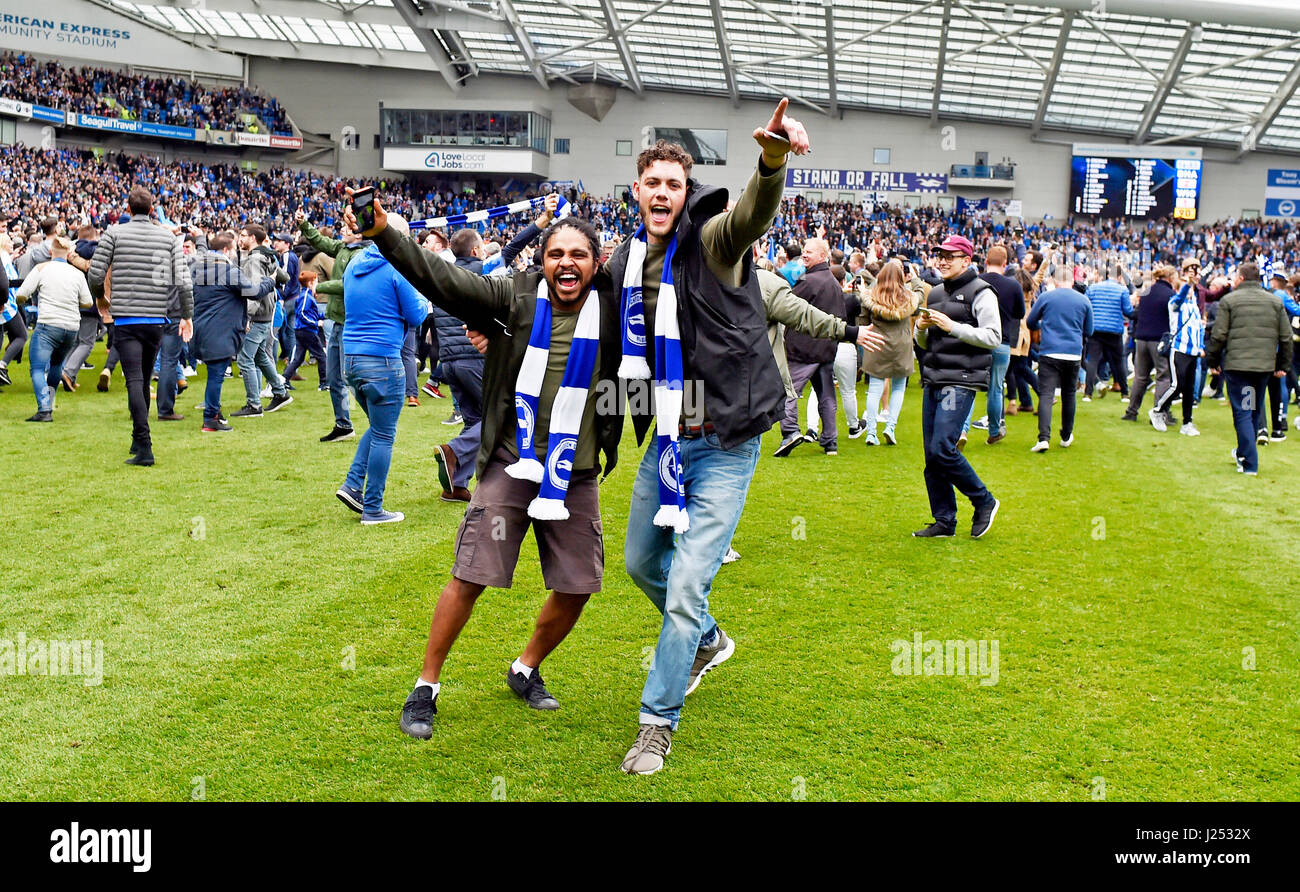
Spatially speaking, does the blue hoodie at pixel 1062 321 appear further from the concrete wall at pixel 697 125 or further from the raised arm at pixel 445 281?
the concrete wall at pixel 697 125

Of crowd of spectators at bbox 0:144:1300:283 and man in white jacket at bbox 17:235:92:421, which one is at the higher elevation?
crowd of spectators at bbox 0:144:1300:283

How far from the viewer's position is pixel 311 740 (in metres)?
3.92

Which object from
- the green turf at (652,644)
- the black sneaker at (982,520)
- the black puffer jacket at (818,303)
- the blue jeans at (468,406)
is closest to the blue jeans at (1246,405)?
the green turf at (652,644)

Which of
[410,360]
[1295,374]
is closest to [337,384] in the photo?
[410,360]

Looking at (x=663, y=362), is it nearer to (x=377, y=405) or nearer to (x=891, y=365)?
(x=377, y=405)

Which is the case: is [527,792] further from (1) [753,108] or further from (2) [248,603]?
(1) [753,108]

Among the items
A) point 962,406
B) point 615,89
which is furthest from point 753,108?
point 962,406

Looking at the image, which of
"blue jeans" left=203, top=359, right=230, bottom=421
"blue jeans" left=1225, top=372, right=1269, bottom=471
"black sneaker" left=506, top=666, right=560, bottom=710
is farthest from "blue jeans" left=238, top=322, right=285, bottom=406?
"blue jeans" left=1225, top=372, right=1269, bottom=471

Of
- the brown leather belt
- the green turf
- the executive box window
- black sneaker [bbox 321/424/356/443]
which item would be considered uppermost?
the executive box window

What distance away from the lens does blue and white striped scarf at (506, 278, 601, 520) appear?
390cm

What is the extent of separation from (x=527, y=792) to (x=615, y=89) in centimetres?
5014

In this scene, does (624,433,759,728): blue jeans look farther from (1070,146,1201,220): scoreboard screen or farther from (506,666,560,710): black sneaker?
(1070,146,1201,220): scoreboard screen

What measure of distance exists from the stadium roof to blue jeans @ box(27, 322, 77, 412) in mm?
27046

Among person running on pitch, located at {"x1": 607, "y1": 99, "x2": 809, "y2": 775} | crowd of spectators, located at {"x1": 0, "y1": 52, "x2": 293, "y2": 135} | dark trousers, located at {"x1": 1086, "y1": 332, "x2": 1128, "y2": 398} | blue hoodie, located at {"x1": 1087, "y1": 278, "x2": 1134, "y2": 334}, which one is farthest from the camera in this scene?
crowd of spectators, located at {"x1": 0, "y1": 52, "x2": 293, "y2": 135}
